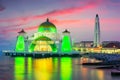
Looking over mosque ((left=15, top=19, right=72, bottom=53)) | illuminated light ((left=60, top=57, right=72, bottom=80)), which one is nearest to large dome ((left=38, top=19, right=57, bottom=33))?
mosque ((left=15, top=19, right=72, bottom=53))

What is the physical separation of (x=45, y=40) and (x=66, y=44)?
916 cm

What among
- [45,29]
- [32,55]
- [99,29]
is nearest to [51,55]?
[32,55]

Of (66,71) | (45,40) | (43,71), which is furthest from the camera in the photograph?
(45,40)

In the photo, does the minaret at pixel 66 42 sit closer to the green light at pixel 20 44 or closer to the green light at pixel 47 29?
the green light at pixel 47 29

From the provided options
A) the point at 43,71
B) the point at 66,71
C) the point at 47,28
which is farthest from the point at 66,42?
the point at 43,71

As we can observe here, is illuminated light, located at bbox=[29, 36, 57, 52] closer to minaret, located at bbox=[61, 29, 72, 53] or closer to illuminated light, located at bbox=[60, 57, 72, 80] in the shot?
minaret, located at bbox=[61, 29, 72, 53]

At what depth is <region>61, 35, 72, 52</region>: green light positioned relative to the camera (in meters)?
133

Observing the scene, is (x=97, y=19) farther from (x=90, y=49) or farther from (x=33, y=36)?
(x=33, y=36)

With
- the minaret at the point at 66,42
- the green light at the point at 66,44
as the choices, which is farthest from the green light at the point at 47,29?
the green light at the point at 66,44

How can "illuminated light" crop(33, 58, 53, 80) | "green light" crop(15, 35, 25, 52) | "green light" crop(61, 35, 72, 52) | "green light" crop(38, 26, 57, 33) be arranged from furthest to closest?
1. "green light" crop(15, 35, 25, 52)
2. "green light" crop(38, 26, 57, 33)
3. "green light" crop(61, 35, 72, 52)
4. "illuminated light" crop(33, 58, 53, 80)

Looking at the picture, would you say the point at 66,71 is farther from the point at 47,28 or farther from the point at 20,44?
the point at 20,44

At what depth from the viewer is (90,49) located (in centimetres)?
16425

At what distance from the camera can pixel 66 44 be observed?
13438 cm

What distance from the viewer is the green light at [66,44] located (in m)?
133
